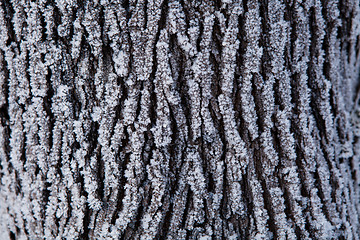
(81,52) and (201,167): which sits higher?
(81,52)

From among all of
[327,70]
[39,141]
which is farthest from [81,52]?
[327,70]

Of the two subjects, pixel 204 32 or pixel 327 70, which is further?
pixel 327 70

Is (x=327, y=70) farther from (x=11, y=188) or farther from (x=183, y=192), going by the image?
(x=11, y=188)

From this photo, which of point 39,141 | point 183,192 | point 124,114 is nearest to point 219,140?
point 183,192

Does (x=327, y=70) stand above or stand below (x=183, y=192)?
above

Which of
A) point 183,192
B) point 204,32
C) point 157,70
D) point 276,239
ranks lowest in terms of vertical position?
point 276,239

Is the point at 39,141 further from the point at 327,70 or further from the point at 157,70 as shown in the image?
the point at 327,70
